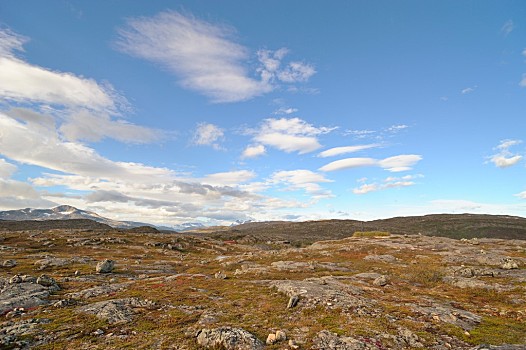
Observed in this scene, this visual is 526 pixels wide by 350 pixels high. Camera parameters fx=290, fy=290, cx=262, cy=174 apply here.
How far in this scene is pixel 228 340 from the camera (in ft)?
54.3

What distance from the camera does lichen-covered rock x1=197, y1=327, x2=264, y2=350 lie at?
1633cm

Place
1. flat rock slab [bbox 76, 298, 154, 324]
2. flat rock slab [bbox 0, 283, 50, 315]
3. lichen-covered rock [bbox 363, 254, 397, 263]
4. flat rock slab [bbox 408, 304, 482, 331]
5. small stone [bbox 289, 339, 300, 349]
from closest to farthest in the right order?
small stone [bbox 289, 339, 300, 349]
flat rock slab [bbox 408, 304, 482, 331]
flat rock slab [bbox 76, 298, 154, 324]
flat rock slab [bbox 0, 283, 50, 315]
lichen-covered rock [bbox 363, 254, 397, 263]

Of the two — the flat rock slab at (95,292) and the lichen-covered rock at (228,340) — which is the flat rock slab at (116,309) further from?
the lichen-covered rock at (228,340)

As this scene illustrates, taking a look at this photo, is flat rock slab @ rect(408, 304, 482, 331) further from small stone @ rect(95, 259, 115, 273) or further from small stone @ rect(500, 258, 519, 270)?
small stone @ rect(95, 259, 115, 273)

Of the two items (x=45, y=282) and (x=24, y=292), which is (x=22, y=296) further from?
(x=45, y=282)

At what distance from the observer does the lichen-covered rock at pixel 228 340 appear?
53.6ft

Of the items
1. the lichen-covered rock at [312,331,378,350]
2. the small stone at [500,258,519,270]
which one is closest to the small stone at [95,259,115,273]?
the lichen-covered rock at [312,331,378,350]

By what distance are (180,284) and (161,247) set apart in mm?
79288

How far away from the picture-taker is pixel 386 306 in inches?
964

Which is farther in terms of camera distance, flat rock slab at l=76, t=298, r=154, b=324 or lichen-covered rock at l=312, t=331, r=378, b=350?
flat rock slab at l=76, t=298, r=154, b=324

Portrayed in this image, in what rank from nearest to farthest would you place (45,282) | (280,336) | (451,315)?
(280,336) → (451,315) → (45,282)

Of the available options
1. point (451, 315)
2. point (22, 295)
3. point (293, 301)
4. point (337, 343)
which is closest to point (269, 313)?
point (293, 301)

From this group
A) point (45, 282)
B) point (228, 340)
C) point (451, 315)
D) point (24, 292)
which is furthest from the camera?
point (45, 282)

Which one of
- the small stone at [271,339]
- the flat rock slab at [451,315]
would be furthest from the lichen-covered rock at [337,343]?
the flat rock slab at [451,315]
